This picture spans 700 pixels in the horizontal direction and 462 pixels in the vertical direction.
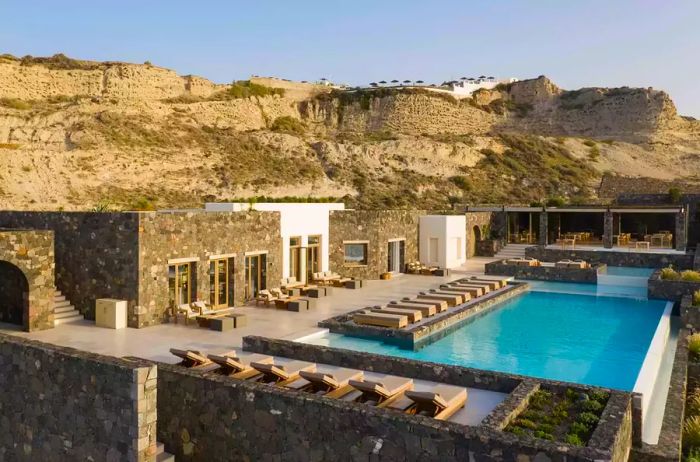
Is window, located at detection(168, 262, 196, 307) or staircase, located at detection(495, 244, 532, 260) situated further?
staircase, located at detection(495, 244, 532, 260)

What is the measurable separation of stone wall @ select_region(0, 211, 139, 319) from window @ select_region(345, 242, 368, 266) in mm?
9375

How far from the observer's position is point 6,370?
24.2 feet

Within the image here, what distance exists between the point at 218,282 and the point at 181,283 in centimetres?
125

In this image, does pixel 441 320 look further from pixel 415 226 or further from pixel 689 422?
pixel 415 226

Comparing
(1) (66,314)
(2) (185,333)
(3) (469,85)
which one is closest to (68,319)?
(1) (66,314)

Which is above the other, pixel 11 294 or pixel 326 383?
pixel 11 294

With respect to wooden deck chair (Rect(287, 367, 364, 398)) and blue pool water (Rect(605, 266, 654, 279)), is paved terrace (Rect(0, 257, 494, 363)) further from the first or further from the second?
blue pool water (Rect(605, 266, 654, 279))

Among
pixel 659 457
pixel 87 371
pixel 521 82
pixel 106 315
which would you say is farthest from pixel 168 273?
pixel 521 82

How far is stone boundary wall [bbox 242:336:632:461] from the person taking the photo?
5.14 meters

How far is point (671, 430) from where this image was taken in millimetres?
7094

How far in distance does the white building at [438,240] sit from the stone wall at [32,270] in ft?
49.3

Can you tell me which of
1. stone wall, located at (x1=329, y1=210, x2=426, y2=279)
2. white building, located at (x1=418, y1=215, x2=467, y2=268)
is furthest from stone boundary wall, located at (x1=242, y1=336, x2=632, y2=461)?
white building, located at (x1=418, y1=215, x2=467, y2=268)

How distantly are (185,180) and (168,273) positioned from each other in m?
25.7

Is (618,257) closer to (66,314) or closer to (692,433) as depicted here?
(692,433)
